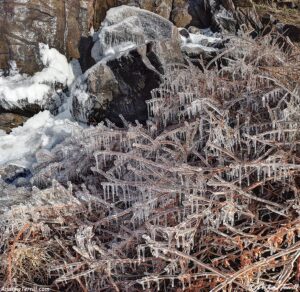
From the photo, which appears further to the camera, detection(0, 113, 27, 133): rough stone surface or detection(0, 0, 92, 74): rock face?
detection(0, 0, 92, 74): rock face

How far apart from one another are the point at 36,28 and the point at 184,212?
4184 millimetres

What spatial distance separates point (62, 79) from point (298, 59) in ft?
9.91

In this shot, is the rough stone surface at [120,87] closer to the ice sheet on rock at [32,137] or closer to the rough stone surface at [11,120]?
the ice sheet on rock at [32,137]

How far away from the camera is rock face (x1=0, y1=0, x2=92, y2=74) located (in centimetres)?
556

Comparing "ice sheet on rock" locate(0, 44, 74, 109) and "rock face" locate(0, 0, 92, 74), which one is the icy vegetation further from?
"rock face" locate(0, 0, 92, 74)

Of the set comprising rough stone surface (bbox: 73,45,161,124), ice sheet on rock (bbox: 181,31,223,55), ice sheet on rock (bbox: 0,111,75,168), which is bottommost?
ice sheet on rock (bbox: 0,111,75,168)

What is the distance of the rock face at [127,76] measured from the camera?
15.0ft

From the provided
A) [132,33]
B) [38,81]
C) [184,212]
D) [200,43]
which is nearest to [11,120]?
A: [38,81]

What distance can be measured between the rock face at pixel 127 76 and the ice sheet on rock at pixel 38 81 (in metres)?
0.47

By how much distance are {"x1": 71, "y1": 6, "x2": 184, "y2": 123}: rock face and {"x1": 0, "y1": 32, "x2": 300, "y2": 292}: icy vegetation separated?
1.38m

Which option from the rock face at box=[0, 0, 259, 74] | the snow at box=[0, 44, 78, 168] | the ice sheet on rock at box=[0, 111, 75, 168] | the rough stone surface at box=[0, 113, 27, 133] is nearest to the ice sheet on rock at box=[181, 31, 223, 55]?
the rock face at box=[0, 0, 259, 74]

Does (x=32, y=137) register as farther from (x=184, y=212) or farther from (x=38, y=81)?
(x=184, y=212)

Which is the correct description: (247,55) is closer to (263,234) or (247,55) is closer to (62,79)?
(263,234)

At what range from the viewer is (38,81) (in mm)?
5328
